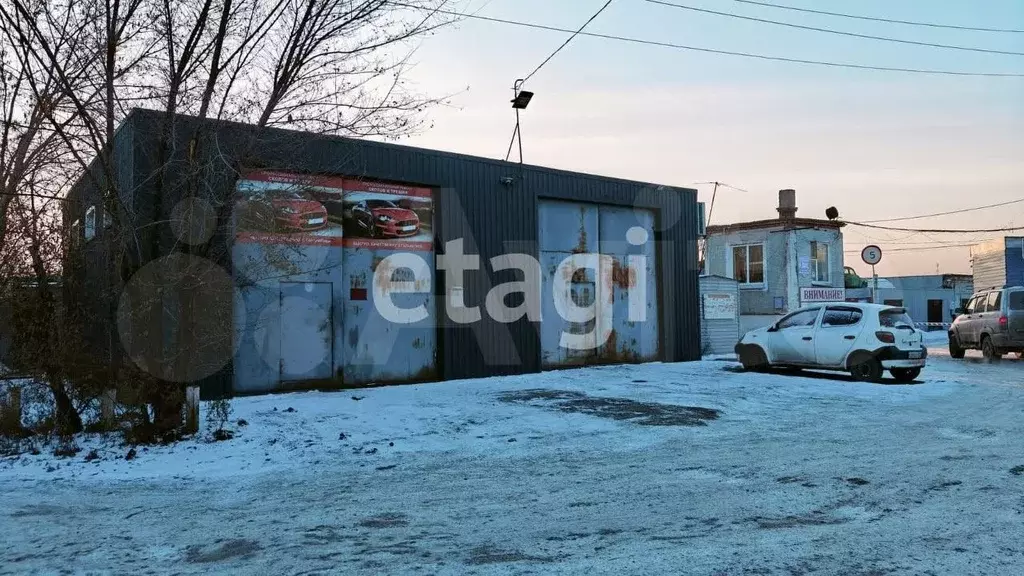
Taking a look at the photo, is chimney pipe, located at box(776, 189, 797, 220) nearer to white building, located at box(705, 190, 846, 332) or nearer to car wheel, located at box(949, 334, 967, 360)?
white building, located at box(705, 190, 846, 332)

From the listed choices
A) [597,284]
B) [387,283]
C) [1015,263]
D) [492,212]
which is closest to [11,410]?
[387,283]

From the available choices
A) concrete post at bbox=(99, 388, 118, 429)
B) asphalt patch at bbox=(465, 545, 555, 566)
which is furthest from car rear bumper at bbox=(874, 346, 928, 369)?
concrete post at bbox=(99, 388, 118, 429)

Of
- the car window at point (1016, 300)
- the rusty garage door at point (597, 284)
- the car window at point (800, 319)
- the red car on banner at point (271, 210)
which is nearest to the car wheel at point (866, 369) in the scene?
the car window at point (800, 319)

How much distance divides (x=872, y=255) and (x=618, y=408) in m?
19.3

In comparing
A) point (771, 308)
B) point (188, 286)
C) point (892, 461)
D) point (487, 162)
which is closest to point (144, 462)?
point (188, 286)

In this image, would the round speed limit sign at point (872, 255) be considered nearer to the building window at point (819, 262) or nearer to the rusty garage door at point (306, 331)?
the building window at point (819, 262)

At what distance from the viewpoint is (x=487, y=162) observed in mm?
14773

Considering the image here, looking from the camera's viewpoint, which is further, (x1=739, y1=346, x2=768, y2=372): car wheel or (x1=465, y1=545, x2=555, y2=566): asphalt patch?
(x1=739, y1=346, x2=768, y2=372): car wheel

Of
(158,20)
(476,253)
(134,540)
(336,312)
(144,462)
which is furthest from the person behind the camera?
(476,253)

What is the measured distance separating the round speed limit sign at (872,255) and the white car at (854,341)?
41.4 feet

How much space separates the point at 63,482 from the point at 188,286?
2.46 meters

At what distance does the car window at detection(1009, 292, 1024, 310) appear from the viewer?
18797 millimetres

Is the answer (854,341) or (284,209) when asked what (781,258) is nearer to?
(854,341)

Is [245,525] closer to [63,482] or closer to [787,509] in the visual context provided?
[63,482]
